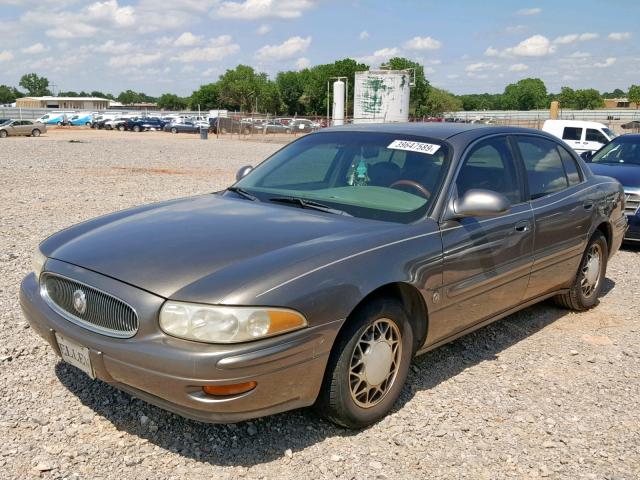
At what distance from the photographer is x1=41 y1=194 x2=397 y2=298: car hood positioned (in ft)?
9.66

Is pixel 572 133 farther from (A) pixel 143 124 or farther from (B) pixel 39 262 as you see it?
(A) pixel 143 124

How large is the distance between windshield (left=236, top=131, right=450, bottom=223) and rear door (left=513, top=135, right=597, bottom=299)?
1.01 metres

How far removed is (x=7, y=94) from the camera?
158000 mm

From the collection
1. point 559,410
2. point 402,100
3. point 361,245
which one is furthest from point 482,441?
point 402,100

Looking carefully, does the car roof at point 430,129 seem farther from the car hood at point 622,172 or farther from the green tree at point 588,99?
the green tree at point 588,99

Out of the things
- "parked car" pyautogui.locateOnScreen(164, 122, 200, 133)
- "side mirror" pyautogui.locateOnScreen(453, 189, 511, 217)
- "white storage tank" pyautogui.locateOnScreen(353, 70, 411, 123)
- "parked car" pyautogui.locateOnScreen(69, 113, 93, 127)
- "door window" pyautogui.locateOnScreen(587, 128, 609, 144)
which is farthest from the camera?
"parked car" pyautogui.locateOnScreen(69, 113, 93, 127)

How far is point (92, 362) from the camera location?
2.97 m

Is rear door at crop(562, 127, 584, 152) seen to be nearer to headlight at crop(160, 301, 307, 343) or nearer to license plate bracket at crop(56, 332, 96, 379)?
headlight at crop(160, 301, 307, 343)

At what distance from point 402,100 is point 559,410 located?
44.5 meters

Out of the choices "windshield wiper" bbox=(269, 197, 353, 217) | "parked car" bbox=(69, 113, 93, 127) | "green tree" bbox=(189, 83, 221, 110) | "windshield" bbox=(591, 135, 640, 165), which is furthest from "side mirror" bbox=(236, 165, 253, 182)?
"green tree" bbox=(189, 83, 221, 110)

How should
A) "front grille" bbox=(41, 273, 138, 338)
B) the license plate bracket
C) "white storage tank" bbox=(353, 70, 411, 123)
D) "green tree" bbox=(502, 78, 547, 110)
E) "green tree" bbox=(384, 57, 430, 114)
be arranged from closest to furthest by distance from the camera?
1. "front grille" bbox=(41, 273, 138, 338)
2. the license plate bracket
3. "white storage tank" bbox=(353, 70, 411, 123)
4. "green tree" bbox=(384, 57, 430, 114)
5. "green tree" bbox=(502, 78, 547, 110)

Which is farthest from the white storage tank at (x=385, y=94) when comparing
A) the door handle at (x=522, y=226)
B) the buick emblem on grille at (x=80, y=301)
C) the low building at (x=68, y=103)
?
the low building at (x=68, y=103)

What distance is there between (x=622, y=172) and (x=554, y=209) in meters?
4.42

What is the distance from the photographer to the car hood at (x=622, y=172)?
8188mm
